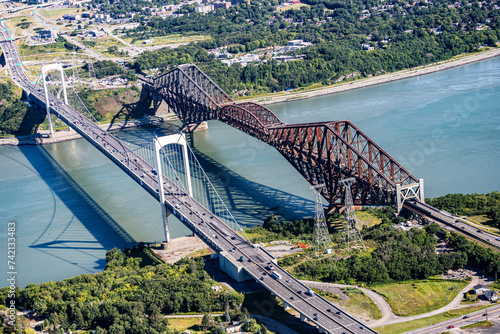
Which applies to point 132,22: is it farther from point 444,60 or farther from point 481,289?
point 481,289

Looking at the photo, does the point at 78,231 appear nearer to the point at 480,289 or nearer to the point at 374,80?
the point at 480,289

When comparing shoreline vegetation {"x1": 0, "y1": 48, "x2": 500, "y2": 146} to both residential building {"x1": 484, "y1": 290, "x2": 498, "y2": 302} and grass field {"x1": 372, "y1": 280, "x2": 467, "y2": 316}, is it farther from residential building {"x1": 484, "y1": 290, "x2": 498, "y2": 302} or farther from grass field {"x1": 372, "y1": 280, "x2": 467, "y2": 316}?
residential building {"x1": 484, "y1": 290, "x2": 498, "y2": 302}

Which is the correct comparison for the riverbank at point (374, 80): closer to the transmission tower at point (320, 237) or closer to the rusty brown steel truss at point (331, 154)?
the rusty brown steel truss at point (331, 154)

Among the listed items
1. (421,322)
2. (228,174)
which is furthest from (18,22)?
(421,322)

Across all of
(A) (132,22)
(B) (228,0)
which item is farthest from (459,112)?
(B) (228,0)

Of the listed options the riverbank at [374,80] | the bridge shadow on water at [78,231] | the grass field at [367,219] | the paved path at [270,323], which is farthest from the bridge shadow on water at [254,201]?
the riverbank at [374,80]
